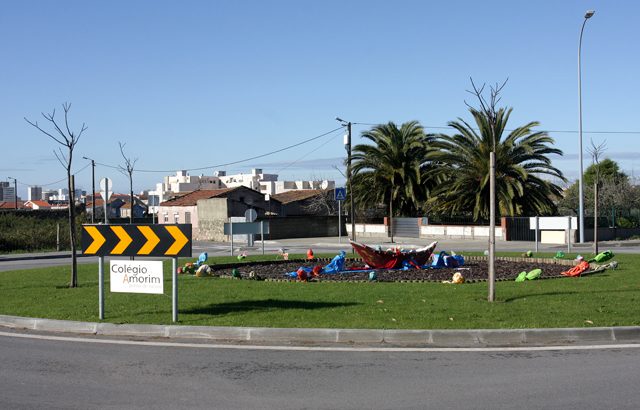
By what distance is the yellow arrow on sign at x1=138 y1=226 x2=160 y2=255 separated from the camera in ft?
37.3

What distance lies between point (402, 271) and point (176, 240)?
30.1ft

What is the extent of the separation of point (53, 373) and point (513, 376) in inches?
205

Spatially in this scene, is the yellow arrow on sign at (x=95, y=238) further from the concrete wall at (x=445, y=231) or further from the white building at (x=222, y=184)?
the white building at (x=222, y=184)

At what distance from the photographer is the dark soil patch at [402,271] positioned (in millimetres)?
17406

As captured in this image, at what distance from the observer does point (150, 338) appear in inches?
407

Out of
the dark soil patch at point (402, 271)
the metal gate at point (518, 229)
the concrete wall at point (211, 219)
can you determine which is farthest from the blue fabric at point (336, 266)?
the concrete wall at point (211, 219)

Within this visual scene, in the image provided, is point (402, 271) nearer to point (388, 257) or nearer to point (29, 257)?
point (388, 257)

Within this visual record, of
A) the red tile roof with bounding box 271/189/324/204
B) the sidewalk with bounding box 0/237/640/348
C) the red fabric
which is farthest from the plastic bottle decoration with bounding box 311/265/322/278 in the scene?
the red tile roof with bounding box 271/189/324/204

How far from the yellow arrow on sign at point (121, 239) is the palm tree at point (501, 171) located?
3551cm

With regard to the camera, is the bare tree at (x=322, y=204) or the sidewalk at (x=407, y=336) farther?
the bare tree at (x=322, y=204)

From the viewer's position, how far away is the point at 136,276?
1162 cm

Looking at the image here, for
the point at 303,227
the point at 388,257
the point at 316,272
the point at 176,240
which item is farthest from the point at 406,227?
the point at 176,240

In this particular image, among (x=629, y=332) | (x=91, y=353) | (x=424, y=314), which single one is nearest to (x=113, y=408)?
(x=91, y=353)

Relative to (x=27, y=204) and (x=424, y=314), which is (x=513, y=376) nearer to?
(x=424, y=314)
